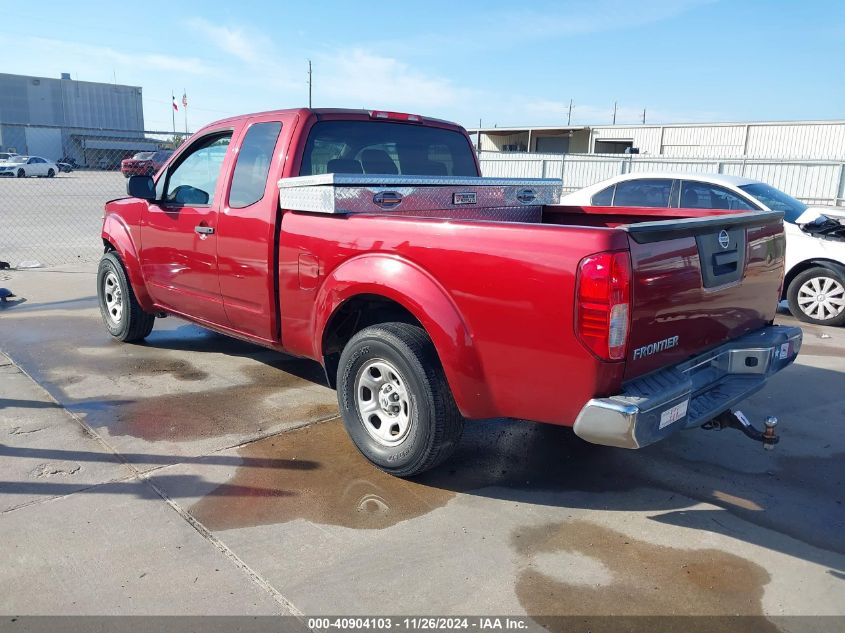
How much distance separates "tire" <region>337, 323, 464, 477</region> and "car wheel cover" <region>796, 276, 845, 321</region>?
5884mm

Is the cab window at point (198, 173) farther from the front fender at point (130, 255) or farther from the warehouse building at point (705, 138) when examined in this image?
the warehouse building at point (705, 138)

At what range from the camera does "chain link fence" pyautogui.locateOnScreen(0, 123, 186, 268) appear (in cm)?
1233

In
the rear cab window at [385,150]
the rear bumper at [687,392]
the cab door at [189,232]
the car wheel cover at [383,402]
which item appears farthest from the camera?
the cab door at [189,232]

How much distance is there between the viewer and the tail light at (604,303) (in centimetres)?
285

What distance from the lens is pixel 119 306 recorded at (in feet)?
21.3

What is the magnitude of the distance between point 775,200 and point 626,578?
6.46 m

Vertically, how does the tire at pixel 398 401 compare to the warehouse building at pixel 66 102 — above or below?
below

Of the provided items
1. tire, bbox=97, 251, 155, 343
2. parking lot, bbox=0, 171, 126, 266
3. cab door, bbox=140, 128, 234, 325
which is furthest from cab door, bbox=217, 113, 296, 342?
parking lot, bbox=0, 171, 126, 266

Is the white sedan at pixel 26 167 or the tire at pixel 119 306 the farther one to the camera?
the white sedan at pixel 26 167

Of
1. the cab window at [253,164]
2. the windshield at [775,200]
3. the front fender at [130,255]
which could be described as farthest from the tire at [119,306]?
the windshield at [775,200]

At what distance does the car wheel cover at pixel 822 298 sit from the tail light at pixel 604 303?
5906mm

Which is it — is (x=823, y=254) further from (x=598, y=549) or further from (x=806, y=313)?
(x=598, y=549)

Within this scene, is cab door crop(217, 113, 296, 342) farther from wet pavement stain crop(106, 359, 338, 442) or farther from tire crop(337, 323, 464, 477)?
tire crop(337, 323, 464, 477)

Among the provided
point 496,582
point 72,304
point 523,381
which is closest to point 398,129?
point 523,381
